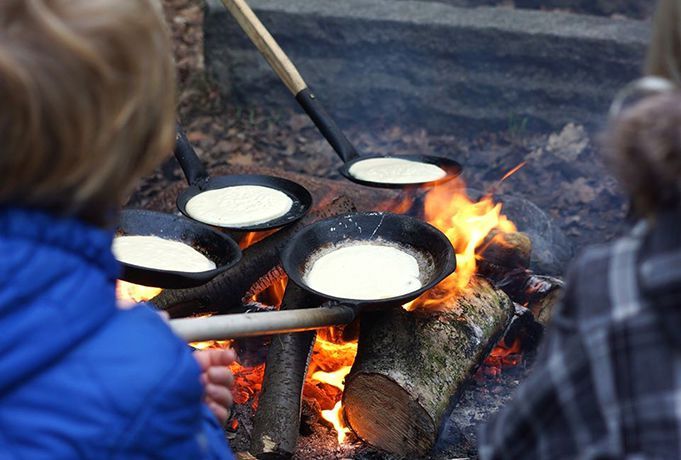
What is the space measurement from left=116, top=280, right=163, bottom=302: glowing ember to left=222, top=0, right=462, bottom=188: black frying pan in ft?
3.73

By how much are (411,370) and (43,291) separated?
1943 millimetres

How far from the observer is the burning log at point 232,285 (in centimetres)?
343

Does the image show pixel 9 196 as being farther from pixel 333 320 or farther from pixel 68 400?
pixel 333 320

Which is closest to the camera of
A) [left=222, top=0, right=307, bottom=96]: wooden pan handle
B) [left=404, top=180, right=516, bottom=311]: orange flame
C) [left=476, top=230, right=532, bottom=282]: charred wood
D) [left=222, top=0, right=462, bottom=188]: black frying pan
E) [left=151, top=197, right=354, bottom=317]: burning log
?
[left=404, top=180, right=516, bottom=311]: orange flame

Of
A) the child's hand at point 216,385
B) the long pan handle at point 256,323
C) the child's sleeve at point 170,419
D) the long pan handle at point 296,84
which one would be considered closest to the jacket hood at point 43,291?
the child's sleeve at point 170,419

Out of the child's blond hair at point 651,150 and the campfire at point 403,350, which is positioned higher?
the child's blond hair at point 651,150

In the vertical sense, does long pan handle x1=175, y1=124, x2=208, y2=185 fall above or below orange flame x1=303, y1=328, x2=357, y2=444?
above

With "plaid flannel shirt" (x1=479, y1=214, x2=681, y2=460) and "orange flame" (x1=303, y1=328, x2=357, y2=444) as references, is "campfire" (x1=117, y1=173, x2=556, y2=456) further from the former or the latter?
"plaid flannel shirt" (x1=479, y1=214, x2=681, y2=460)

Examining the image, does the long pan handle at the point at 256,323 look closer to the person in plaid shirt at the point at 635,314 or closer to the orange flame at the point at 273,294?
the orange flame at the point at 273,294

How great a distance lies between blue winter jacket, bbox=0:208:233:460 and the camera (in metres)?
1.18

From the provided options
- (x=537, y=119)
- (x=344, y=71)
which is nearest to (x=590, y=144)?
(x=537, y=119)

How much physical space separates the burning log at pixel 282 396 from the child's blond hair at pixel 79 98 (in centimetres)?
175

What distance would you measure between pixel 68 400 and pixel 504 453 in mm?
799

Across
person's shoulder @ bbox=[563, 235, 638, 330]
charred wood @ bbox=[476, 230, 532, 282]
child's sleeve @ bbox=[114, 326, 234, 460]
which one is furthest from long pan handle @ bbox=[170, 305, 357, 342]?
person's shoulder @ bbox=[563, 235, 638, 330]
